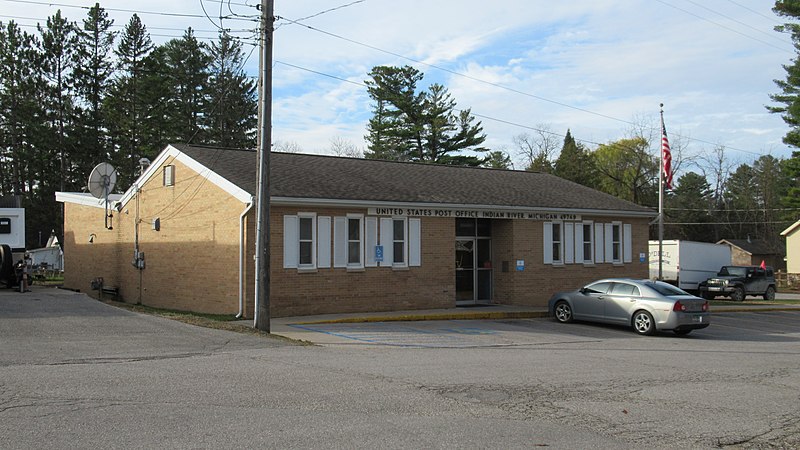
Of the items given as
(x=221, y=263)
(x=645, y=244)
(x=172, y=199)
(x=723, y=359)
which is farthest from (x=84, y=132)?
(x=723, y=359)

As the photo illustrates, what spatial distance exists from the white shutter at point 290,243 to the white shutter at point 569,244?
36.2 feet

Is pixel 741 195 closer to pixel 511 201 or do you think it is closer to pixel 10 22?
pixel 511 201

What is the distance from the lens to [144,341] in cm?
1406

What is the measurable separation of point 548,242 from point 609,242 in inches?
139

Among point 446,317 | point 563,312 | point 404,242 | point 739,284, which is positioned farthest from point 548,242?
point 739,284

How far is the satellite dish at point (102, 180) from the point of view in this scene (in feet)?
85.6

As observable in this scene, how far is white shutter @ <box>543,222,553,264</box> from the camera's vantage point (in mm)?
25859

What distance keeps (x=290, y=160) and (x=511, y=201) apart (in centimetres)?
784

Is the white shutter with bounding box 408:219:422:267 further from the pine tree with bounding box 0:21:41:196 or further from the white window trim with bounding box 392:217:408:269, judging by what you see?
the pine tree with bounding box 0:21:41:196

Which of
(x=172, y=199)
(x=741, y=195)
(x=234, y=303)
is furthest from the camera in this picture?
(x=741, y=195)

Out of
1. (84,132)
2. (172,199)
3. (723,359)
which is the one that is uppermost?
(84,132)

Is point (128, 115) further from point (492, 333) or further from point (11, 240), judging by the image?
point (492, 333)

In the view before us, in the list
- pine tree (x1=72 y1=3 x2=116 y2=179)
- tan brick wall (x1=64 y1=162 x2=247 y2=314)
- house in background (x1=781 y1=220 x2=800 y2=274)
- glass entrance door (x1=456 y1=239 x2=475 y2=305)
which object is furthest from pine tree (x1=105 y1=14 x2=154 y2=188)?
house in background (x1=781 y1=220 x2=800 y2=274)

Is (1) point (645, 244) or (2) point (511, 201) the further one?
(1) point (645, 244)
